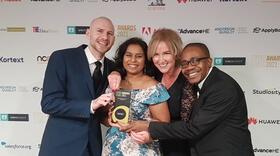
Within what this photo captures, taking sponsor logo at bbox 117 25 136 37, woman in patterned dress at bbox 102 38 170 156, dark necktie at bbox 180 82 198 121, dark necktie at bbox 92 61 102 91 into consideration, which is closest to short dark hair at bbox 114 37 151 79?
woman in patterned dress at bbox 102 38 170 156

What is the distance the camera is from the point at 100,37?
1.62 m

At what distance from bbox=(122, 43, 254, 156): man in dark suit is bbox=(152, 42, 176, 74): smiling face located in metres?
0.13

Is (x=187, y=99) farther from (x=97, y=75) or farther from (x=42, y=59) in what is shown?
(x=42, y=59)

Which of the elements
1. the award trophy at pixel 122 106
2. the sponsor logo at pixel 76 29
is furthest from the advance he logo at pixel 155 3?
the award trophy at pixel 122 106

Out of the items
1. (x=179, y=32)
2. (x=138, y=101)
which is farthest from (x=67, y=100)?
(x=179, y=32)

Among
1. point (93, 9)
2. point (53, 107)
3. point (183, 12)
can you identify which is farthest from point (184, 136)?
point (93, 9)

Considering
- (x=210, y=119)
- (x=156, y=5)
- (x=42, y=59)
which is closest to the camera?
(x=210, y=119)

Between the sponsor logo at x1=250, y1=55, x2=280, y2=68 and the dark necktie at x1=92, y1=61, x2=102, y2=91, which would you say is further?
the sponsor logo at x1=250, y1=55, x2=280, y2=68

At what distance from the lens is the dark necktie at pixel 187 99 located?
1640 millimetres

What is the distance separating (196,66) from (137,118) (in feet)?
1.26

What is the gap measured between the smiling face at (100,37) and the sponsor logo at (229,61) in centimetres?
96

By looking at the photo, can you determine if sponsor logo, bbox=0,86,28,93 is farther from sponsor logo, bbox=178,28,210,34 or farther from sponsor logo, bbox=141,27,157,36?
sponsor logo, bbox=178,28,210,34

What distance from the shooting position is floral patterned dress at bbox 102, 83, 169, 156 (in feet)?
5.08

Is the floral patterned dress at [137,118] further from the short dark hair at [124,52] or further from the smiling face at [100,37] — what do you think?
the smiling face at [100,37]
